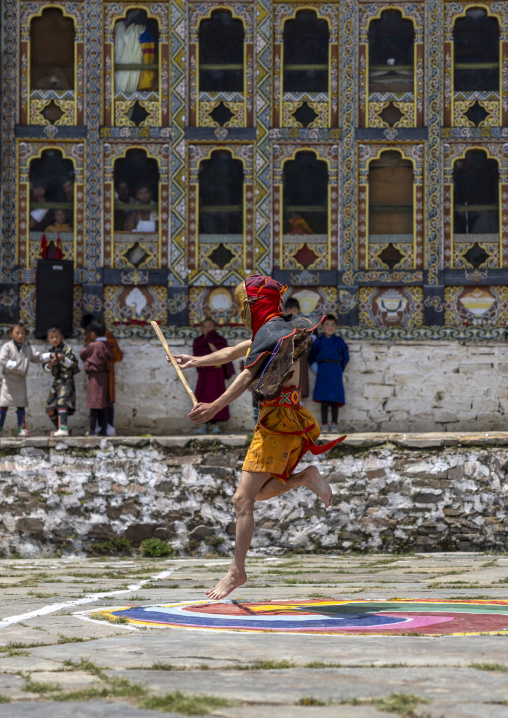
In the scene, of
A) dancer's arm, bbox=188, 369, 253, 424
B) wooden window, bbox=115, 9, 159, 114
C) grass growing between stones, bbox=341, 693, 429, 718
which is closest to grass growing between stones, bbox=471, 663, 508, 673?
grass growing between stones, bbox=341, 693, 429, 718

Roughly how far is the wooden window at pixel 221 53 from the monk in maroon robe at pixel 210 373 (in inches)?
153

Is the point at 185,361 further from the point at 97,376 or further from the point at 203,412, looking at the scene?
the point at 97,376

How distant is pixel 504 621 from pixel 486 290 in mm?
12363

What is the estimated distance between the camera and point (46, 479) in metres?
12.7

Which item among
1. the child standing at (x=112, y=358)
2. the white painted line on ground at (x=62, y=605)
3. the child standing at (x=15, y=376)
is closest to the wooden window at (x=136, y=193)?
the child standing at (x=112, y=358)

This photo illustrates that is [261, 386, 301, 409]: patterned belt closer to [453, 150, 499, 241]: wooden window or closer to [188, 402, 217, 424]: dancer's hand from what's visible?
[188, 402, 217, 424]: dancer's hand

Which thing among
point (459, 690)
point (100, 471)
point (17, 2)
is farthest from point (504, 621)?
point (17, 2)

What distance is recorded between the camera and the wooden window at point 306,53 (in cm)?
1758

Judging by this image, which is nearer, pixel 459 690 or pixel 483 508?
pixel 459 690

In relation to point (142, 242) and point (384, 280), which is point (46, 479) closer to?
point (142, 242)

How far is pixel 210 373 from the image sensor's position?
53.3ft

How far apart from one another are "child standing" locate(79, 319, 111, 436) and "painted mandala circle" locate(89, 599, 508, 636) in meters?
9.43

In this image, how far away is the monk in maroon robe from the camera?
53.2 ft

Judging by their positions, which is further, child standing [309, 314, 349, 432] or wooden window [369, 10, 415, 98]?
wooden window [369, 10, 415, 98]
